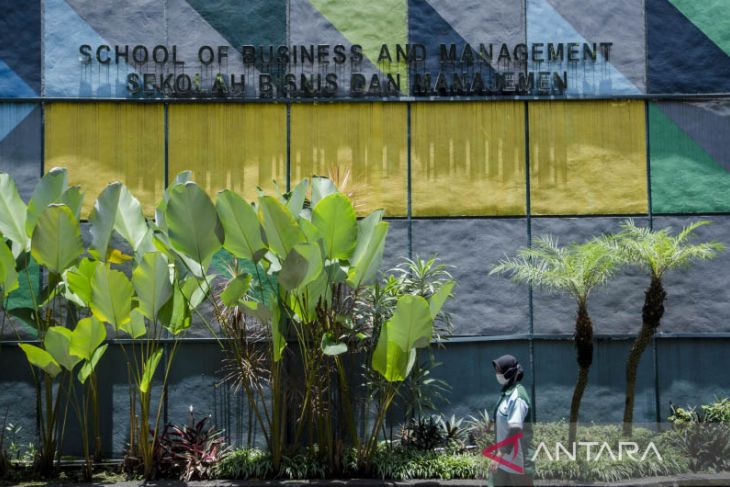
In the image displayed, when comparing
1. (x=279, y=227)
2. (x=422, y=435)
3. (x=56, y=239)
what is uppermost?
(x=279, y=227)

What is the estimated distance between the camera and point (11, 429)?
1196 cm

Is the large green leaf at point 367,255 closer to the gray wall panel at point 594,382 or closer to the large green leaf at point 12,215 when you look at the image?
the gray wall panel at point 594,382

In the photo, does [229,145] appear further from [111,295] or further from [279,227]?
[111,295]

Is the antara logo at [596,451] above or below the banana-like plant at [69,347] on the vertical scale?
below

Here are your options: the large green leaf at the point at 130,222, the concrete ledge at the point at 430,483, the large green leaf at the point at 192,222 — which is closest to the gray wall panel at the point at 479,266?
the concrete ledge at the point at 430,483

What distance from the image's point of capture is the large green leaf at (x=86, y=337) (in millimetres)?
10008

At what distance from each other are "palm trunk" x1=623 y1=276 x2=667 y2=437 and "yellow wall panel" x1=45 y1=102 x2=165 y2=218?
24.1ft

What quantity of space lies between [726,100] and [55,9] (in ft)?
34.8

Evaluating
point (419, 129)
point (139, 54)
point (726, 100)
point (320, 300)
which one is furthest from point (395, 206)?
point (726, 100)

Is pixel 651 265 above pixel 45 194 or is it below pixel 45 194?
below

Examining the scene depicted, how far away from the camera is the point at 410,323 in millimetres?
9914

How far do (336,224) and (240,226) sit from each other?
118 centimetres

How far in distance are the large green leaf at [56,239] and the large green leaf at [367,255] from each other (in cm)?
356

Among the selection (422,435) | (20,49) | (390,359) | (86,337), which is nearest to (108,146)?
(20,49)
